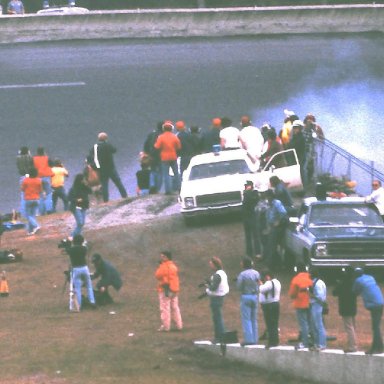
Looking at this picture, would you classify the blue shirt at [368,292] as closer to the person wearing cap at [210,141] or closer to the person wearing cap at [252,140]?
the person wearing cap at [252,140]

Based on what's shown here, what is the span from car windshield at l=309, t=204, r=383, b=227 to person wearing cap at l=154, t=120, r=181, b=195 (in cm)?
669

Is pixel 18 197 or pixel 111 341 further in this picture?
pixel 18 197

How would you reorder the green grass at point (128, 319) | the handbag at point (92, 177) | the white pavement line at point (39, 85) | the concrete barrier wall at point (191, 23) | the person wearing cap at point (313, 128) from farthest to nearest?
the concrete barrier wall at point (191, 23) → the white pavement line at point (39, 85) → the handbag at point (92, 177) → the person wearing cap at point (313, 128) → the green grass at point (128, 319)

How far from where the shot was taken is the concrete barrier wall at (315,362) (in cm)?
2758

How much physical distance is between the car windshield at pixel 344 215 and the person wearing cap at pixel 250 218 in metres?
1.41

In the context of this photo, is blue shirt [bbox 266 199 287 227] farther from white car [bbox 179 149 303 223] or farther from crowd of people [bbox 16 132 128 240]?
crowd of people [bbox 16 132 128 240]

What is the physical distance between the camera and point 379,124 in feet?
214

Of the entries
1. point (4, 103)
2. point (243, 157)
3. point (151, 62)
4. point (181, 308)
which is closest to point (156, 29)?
point (151, 62)

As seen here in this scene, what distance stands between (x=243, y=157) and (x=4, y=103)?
33418 millimetres

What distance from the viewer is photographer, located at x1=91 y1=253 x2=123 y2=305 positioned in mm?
33062

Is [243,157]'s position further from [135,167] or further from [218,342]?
[135,167]

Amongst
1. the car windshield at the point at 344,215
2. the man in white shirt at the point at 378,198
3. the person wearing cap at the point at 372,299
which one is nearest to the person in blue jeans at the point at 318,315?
the person wearing cap at the point at 372,299

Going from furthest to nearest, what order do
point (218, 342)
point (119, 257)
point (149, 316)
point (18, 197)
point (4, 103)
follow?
point (4, 103) < point (18, 197) < point (119, 257) < point (149, 316) < point (218, 342)

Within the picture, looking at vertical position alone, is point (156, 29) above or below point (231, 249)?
above
